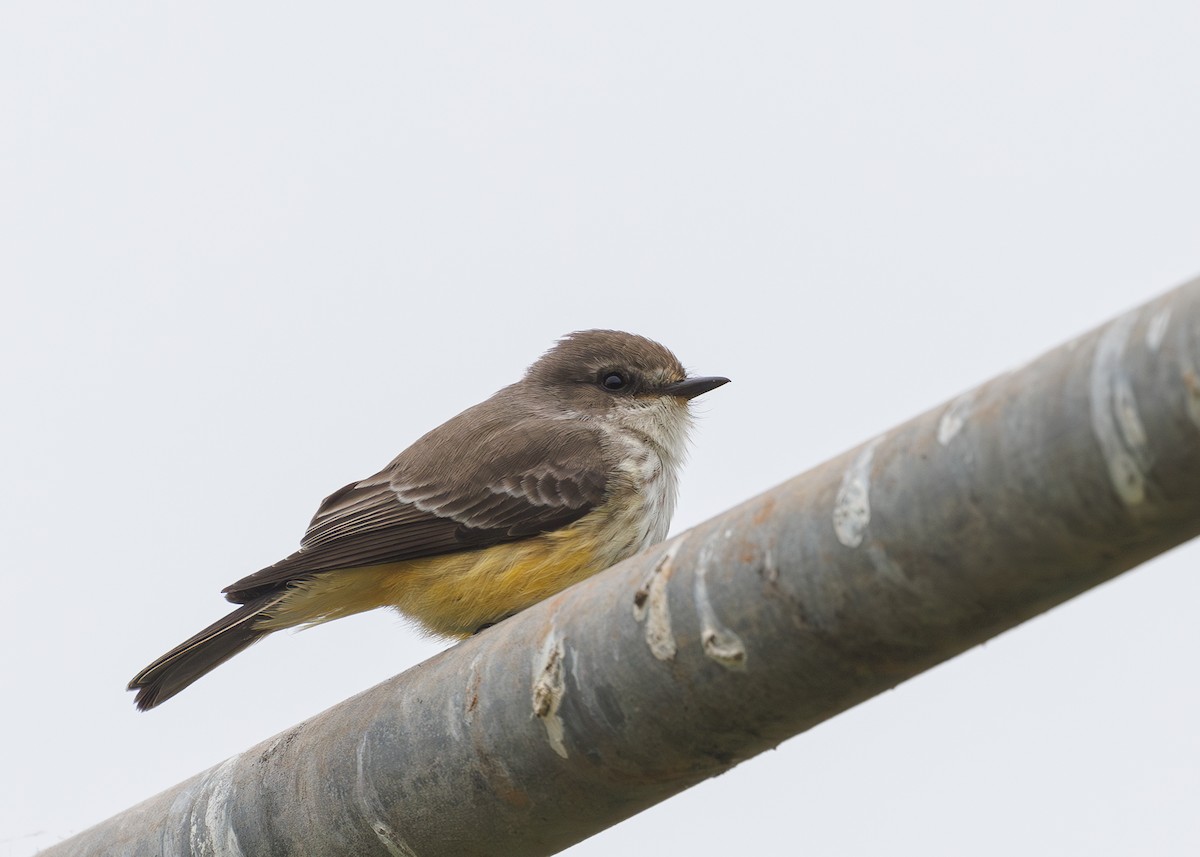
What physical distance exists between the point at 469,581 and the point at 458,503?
0.43 meters

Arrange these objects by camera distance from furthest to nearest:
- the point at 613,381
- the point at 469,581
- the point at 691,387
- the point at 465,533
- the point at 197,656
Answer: the point at 613,381 → the point at 691,387 → the point at 465,533 → the point at 469,581 → the point at 197,656

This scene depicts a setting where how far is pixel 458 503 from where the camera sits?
6461 millimetres

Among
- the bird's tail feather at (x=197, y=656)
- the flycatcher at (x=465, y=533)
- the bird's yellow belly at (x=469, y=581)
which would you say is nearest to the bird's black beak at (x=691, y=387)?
the flycatcher at (x=465, y=533)

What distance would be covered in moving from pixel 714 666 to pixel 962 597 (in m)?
0.65

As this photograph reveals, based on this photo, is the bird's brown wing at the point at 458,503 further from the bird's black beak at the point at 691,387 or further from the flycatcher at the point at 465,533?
the bird's black beak at the point at 691,387

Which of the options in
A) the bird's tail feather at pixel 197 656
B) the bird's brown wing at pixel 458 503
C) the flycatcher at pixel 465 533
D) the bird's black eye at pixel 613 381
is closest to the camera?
the bird's tail feather at pixel 197 656

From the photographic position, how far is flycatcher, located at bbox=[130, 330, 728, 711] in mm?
6098

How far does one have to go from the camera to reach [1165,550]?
102 inches

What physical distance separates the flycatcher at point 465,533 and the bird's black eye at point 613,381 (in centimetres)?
66

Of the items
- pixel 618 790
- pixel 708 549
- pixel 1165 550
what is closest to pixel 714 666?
pixel 708 549

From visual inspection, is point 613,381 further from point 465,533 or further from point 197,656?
point 197,656

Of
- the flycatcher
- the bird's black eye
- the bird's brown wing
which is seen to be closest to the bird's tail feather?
the flycatcher

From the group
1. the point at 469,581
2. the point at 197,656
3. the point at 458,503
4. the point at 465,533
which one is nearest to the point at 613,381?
the point at 458,503

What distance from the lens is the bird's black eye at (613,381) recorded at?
788 centimetres
